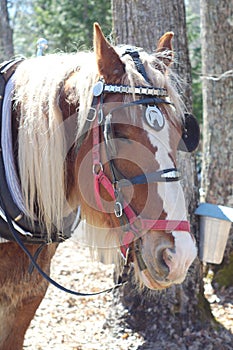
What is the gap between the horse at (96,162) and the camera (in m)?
2.06

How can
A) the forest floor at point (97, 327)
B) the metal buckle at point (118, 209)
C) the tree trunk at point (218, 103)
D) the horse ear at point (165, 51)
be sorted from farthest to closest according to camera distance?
the tree trunk at point (218, 103), the forest floor at point (97, 327), the horse ear at point (165, 51), the metal buckle at point (118, 209)

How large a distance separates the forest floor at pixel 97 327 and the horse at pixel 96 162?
4.94 ft

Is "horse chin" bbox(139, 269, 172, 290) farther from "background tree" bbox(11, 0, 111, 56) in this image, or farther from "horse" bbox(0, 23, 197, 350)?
"background tree" bbox(11, 0, 111, 56)

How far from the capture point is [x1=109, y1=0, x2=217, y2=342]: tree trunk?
378cm

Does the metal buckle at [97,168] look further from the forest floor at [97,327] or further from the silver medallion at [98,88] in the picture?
the forest floor at [97,327]

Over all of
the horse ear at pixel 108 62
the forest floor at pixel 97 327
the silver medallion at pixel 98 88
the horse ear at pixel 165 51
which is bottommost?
the forest floor at pixel 97 327

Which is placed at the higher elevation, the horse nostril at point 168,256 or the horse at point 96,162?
the horse at point 96,162

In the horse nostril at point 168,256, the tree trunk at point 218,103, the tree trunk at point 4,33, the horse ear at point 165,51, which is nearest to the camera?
the horse nostril at point 168,256

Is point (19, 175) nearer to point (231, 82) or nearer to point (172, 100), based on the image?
point (172, 100)

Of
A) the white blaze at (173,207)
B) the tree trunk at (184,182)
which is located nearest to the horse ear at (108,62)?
the white blaze at (173,207)

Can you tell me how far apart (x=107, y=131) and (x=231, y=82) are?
11.1ft

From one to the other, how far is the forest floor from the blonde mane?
181 centimetres

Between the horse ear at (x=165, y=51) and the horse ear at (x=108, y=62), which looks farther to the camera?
the horse ear at (x=165, y=51)

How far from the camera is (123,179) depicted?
6.84 feet
